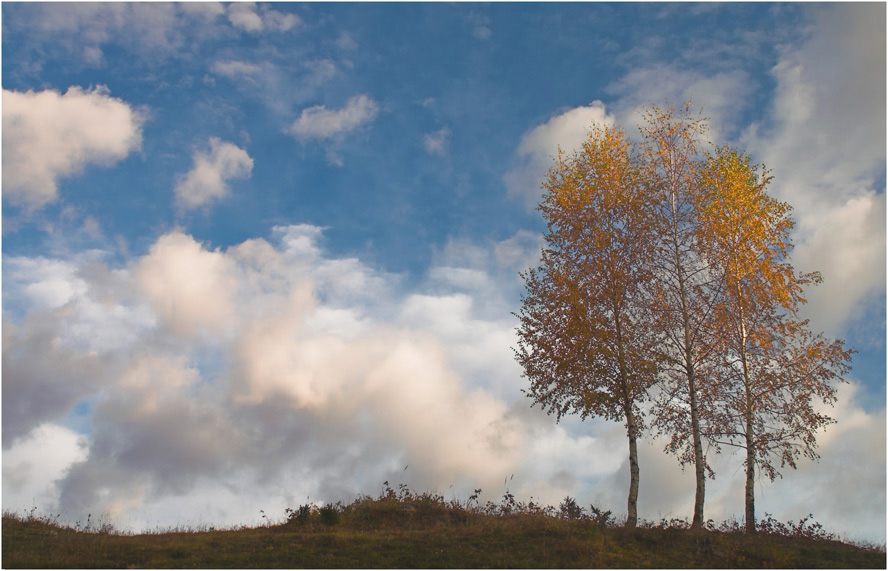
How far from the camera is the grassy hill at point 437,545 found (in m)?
14.8

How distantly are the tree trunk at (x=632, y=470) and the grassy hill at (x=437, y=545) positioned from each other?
63 centimetres

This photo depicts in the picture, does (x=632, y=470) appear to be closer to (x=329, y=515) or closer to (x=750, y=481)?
(x=750, y=481)

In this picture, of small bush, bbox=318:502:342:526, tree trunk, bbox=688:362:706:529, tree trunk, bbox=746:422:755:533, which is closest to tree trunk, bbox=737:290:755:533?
tree trunk, bbox=746:422:755:533

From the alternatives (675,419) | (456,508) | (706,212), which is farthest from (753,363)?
(456,508)

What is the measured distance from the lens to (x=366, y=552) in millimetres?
15484

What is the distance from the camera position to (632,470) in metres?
20.3

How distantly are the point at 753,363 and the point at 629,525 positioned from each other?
7836 millimetres

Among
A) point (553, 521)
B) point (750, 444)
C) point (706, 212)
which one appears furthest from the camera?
point (706, 212)

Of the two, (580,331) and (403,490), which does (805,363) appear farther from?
(403,490)

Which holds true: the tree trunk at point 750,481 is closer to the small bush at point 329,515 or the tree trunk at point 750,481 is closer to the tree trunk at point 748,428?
the tree trunk at point 748,428

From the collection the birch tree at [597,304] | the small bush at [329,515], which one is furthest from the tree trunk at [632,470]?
the small bush at [329,515]

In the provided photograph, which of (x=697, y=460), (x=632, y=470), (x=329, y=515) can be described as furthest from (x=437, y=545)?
(x=697, y=460)

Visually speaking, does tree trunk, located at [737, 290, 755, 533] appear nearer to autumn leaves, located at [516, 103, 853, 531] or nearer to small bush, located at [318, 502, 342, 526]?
autumn leaves, located at [516, 103, 853, 531]

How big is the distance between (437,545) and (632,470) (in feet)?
26.0
